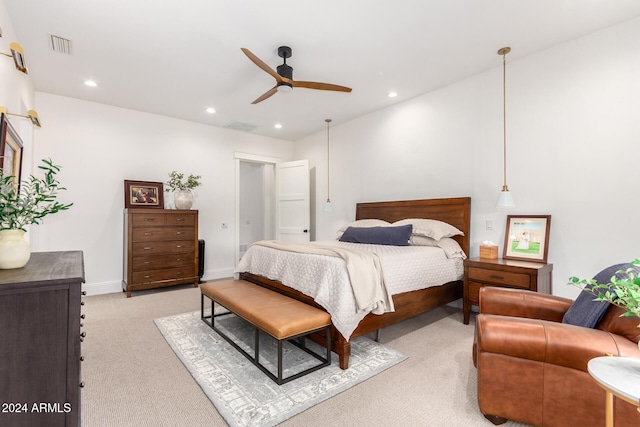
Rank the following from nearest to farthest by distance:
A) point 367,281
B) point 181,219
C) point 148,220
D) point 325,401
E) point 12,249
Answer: point 12,249 → point 325,401 → point 367,281 → point 148,220 → point 181,219

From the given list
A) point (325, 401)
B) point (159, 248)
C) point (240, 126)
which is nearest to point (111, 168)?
point (159, 248)

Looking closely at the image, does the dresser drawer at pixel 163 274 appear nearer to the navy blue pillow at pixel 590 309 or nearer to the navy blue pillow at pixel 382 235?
the navy blue pillow at pixel 382 235

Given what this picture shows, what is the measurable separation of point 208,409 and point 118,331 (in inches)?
71.1

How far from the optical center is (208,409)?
5.85 feet

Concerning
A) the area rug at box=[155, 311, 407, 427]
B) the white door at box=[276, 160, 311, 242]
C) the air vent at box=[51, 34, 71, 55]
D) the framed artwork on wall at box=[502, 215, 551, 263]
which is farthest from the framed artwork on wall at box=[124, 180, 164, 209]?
the framed artwork on wall at box=[502, 215, 551, 263]

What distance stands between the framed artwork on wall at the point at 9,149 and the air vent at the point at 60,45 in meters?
0.99

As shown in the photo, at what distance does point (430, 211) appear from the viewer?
394 centimetres

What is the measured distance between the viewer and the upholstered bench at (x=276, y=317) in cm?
201

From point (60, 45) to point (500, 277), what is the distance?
4823 mm

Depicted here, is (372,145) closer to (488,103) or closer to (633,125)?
(488,103)

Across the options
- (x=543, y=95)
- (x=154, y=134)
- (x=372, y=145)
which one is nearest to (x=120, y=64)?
(x=154, y=134)

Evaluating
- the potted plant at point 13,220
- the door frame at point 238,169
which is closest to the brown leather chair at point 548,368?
the potted plant at point 13,220

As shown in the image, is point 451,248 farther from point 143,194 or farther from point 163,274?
point 143,194

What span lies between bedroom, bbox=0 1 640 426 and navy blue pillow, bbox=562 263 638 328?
1.40 meters
